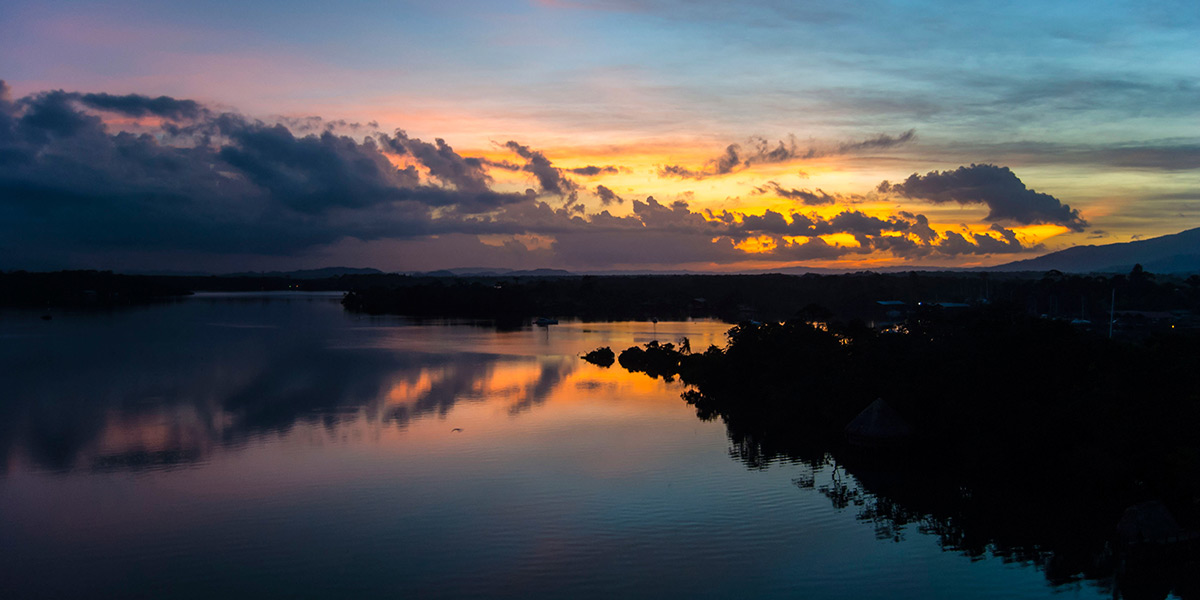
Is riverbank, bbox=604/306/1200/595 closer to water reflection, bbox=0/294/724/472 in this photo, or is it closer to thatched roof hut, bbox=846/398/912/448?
thatched roof hut, bbox=846/398/912/448

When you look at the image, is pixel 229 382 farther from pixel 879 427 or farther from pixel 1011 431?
pixel 1011 431

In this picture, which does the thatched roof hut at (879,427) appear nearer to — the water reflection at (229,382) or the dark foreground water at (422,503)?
the dark foreground water at (422,503)

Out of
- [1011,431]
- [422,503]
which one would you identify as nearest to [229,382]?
[422,503]

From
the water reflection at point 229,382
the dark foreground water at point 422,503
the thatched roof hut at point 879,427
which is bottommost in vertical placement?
the dark foreground water at point 422,503

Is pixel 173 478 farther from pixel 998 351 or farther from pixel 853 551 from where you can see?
pixel 998 351

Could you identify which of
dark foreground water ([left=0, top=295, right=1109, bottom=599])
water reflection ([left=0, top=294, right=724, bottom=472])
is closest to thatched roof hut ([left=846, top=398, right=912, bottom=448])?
dark foreground water ([left=0, top=295, right=1109, bottom=599])

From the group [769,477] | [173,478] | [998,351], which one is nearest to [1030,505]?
[998,351]

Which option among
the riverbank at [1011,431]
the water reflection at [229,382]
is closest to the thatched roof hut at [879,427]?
the riverbank at [1011,431]
